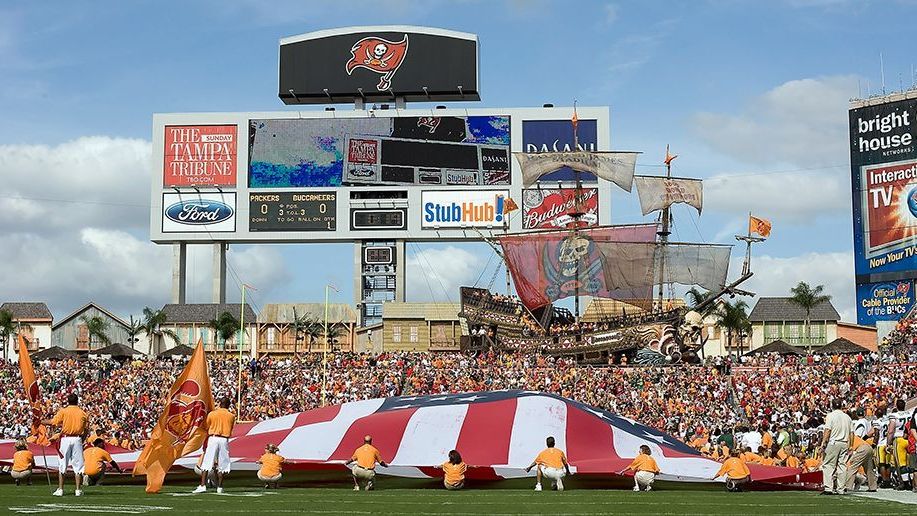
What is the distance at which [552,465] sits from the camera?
17.1 metres

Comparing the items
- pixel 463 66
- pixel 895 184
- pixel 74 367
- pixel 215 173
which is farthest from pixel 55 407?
pixel 895 184

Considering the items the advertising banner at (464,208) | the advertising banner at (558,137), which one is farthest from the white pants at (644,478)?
the advertising banner at (464,208)

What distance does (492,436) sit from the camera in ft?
62.5

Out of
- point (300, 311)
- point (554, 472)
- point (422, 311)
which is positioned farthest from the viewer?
point (300, 311)

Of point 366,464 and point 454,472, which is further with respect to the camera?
point 366,464

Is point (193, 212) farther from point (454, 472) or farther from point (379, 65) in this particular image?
point (454, 472)

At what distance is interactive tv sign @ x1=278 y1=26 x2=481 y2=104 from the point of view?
6788cm

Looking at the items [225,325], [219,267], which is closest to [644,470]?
[219,267]

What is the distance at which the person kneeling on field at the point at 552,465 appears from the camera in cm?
1705

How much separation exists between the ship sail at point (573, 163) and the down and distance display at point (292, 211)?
443 inches

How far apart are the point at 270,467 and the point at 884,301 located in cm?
5885

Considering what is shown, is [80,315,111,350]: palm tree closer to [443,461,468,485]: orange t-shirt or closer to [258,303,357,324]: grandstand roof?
[258,303,357,324]: grandstand roof

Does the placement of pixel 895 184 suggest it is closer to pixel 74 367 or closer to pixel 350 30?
pixel 350 30

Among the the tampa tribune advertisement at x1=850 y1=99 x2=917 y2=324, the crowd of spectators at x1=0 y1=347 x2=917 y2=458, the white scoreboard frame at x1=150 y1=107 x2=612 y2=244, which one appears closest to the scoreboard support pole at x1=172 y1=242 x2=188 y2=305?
the white scoreboard frame at x1=150 y1=107 x2=612 y2=244
